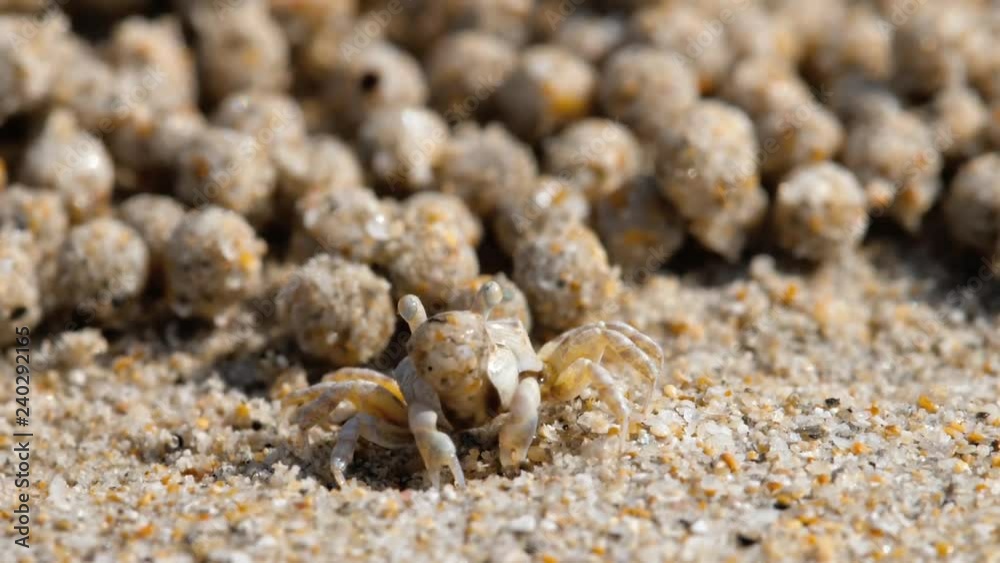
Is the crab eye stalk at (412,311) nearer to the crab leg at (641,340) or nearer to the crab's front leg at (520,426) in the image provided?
the crab's front leg at (520,426)

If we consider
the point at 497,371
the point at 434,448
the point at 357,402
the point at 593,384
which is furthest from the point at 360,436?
the point at 593,384

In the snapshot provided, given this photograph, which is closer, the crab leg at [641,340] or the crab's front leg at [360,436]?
the crab's front leg at [360,436]

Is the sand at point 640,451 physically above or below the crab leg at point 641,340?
below

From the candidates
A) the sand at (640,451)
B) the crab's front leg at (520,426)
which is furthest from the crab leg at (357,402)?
the crab's front leg at (520,426)

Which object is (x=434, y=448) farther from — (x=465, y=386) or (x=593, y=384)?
(x=593, y=384)

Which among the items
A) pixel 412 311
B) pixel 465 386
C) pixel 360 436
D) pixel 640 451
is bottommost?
pixel 360 436

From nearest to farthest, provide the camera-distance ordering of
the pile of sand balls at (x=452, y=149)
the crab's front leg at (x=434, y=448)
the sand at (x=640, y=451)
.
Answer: the sand at (x=640, y=451) → the crab's front leg at (x=434, y=448) → the pile of sand balls at (x=452, y=149)

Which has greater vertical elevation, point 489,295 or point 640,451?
point 489,295
